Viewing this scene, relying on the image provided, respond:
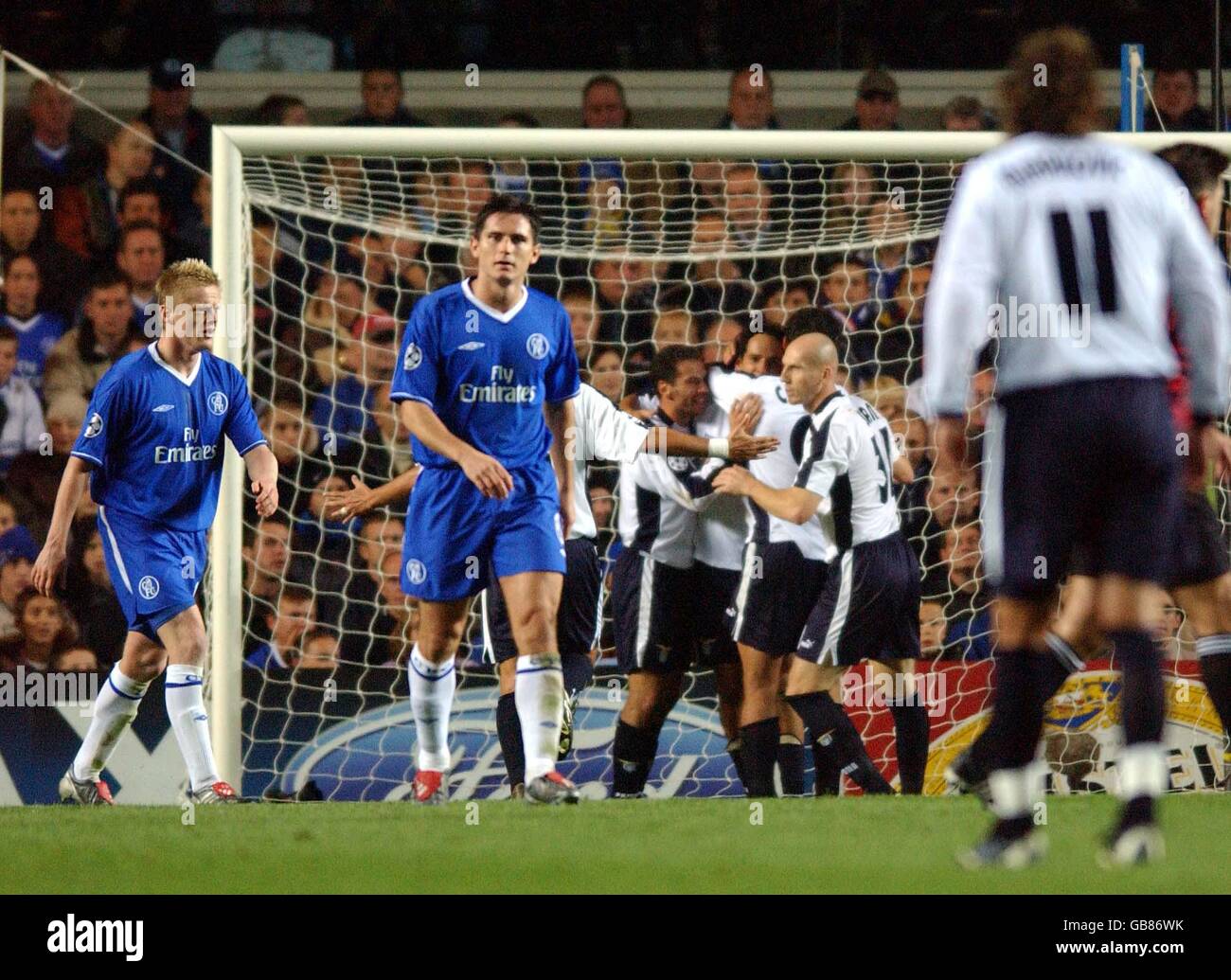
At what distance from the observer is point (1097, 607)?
391 cm

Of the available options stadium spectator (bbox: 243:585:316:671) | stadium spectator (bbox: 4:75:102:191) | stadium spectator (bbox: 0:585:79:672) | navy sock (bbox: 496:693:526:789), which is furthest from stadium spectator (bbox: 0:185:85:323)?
navy sock (bbox: 496:693:526:789)

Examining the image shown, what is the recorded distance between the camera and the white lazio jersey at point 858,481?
276 inches

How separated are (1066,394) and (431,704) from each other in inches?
119

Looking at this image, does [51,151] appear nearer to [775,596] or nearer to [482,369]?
[482,369]

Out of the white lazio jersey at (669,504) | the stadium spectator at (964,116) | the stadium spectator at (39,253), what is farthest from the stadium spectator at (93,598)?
the stadium spectator at (964,116)

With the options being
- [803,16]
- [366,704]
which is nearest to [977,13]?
[803,16]

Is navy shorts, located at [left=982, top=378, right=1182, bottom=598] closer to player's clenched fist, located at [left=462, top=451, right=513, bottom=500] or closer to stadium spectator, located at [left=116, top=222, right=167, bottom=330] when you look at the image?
player's clenched fist, located at [left=462, top=451, right=513, bottom=500]

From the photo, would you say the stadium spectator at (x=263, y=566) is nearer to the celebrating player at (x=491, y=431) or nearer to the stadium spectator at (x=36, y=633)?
the stadium spectator at (x=36, y=633)

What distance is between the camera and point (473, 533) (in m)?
5.95

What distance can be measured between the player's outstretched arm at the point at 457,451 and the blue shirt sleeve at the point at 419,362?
0.04 m

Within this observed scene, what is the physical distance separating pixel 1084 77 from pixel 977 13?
8.73m

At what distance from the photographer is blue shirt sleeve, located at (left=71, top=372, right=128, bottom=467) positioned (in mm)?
6324

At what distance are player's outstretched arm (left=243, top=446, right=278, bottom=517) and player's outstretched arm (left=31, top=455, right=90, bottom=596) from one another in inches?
22.3

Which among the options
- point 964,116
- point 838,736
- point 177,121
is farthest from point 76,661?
point 964,116
